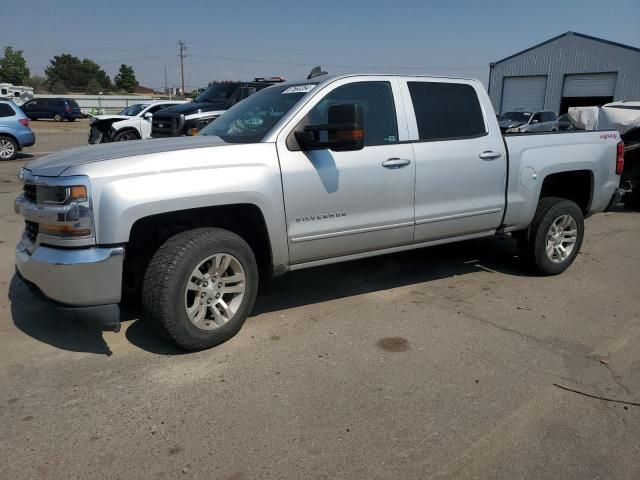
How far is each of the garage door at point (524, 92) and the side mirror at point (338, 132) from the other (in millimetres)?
33689

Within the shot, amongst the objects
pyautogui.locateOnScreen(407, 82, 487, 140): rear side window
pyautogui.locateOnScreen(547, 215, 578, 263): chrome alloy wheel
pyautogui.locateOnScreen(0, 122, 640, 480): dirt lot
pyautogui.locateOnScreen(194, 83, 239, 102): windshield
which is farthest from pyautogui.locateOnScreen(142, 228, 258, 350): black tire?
pyautogui.locateOnScreen(194, 83, 239, 102): windshield

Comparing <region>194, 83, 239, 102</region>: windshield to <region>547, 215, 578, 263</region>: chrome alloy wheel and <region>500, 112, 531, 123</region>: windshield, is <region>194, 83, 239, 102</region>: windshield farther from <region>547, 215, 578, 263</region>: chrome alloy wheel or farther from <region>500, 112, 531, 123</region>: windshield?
<region>500, 112, 531, 123</region>: windshield

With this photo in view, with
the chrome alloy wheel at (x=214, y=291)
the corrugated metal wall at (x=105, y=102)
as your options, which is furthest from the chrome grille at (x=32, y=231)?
the corrugated metal wall at (x=105, y=102)

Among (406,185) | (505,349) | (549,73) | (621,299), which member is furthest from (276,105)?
(549,73)

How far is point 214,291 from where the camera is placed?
3.78 m

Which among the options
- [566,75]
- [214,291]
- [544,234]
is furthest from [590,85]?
[214,291]

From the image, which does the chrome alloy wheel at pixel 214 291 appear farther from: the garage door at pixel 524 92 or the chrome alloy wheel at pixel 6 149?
the garage door at pixel 524 92

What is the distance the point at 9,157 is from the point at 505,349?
15.7m

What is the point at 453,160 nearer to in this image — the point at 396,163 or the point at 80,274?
the point at 396,163

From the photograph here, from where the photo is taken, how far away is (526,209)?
5.27m

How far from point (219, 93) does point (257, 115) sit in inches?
365

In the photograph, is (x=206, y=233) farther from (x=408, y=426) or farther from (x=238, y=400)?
(x=408, y=426)

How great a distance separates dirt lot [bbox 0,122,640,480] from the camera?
8.83 feet

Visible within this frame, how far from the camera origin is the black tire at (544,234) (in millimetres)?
5418
